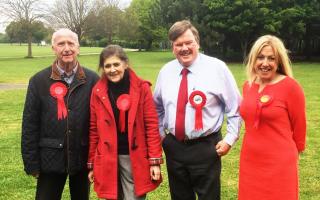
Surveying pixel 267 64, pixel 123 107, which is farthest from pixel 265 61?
pixel 123 107

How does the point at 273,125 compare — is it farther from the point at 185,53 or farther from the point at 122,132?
the point at 122,132

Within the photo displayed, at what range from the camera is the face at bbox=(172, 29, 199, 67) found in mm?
3602

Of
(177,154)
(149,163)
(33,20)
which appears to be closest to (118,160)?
(149,163)

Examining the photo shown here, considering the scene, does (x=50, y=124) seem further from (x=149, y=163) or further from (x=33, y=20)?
(x=33, y=20)

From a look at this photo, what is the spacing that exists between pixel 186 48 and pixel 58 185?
1674 millimetres

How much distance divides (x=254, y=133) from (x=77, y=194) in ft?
5.70

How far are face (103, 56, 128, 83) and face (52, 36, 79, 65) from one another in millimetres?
318

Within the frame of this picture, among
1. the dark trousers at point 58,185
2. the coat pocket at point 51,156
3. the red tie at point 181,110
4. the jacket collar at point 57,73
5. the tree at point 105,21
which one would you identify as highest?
the tree at point 105,21

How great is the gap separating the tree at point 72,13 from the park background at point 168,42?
0.47ft

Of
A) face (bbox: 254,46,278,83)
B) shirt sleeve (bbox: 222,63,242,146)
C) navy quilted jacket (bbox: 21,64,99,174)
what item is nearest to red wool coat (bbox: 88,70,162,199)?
navy quilted jacket (bbox: 21,64,99,174)

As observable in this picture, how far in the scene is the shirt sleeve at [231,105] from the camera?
12.3 ft

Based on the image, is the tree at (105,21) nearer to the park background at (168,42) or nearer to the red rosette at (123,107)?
the park background at (168,42)

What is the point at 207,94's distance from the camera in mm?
3672

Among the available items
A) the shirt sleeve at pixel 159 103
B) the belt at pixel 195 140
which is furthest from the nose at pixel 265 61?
the shirt sleeve at pixel 159 103
